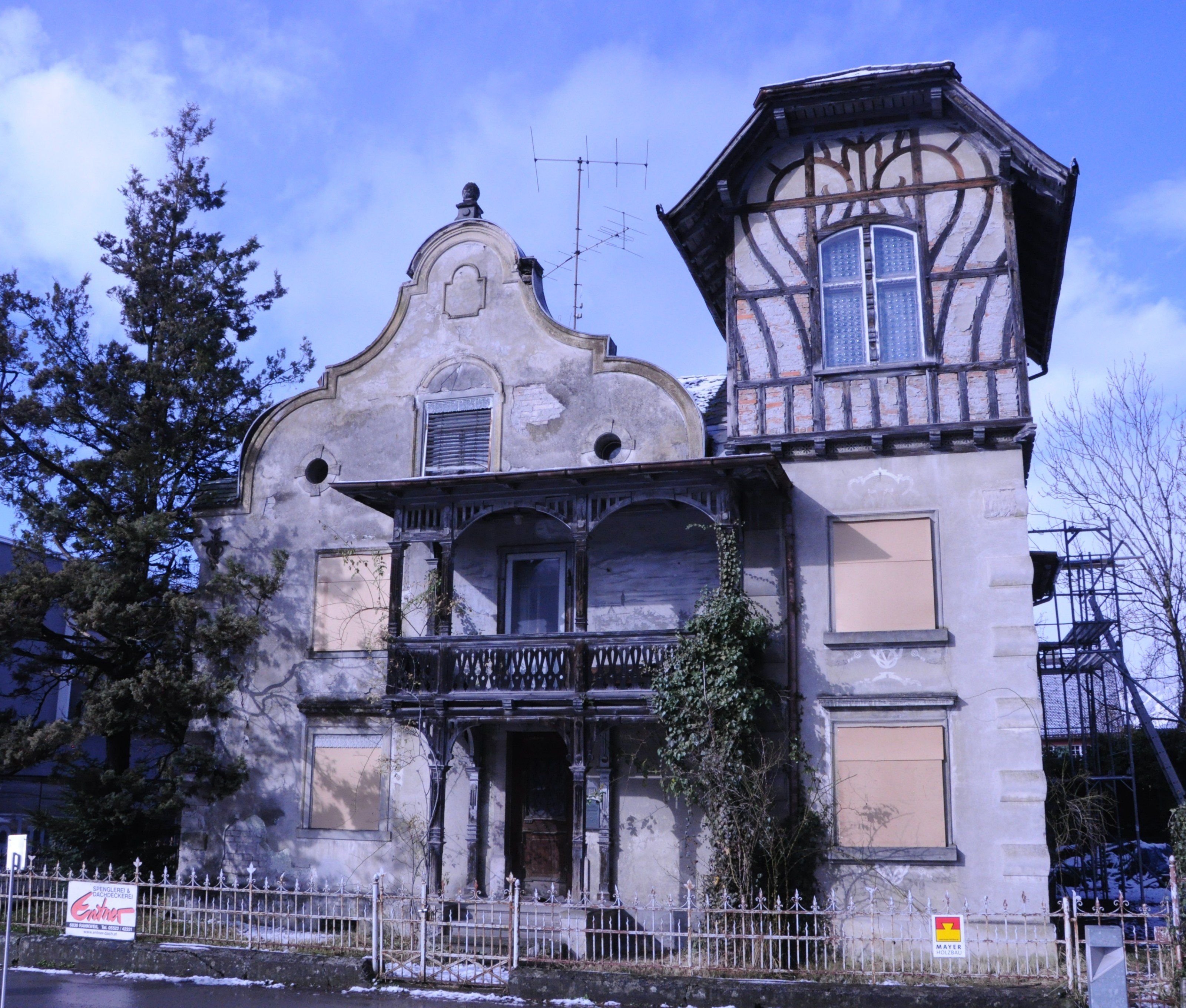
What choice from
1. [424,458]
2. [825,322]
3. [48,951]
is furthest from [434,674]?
[825,322]

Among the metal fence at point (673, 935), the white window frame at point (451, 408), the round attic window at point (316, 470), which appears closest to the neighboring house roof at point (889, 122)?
the white window frame at point (451, 408)

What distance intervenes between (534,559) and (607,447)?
2088 mm

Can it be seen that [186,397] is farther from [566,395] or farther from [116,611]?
[566,395]

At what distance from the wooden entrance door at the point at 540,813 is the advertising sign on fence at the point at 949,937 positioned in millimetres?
6168

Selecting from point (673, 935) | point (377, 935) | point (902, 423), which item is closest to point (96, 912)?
point (377, 935)

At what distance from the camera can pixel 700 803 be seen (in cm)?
1508

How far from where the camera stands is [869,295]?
16812 millimetres

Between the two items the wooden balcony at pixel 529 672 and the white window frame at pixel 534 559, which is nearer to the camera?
the wooden balcony at pixel 529 672

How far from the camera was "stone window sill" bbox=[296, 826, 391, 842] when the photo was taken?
17.4 meters

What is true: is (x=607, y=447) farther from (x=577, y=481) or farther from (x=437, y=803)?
(x=437, y=803)

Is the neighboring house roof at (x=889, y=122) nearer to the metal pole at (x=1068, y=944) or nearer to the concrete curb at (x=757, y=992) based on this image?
the metal pole at (x=1068, y=944)

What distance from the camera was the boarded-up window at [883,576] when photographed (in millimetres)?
15656

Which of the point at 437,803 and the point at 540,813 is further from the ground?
the point at 437,803

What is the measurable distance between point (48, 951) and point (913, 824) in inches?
433
